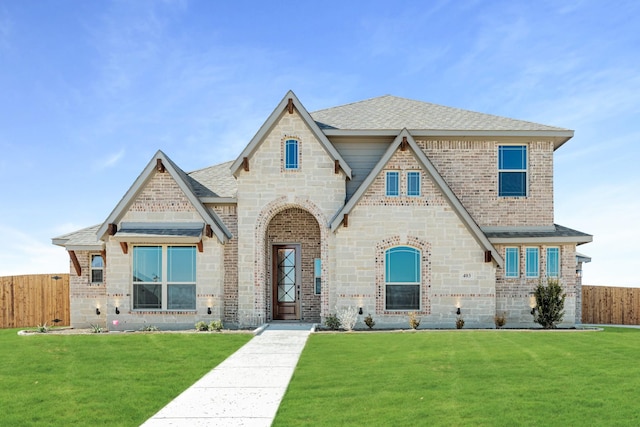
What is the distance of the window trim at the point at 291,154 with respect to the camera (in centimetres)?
1998

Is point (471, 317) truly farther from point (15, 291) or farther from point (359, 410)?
point (15, 291)

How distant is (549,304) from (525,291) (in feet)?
3.91

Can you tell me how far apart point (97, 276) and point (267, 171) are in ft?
26.6

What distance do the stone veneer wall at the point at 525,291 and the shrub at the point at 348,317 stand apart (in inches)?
Result: 224

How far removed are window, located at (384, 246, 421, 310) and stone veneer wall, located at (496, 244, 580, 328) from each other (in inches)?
137

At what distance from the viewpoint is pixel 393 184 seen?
19656mm

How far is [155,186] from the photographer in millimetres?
20016

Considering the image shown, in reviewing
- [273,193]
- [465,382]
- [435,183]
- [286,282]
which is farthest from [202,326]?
[465,382]

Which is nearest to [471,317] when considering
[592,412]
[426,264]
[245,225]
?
[426,264]

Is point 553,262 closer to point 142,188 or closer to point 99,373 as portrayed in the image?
point 142,188

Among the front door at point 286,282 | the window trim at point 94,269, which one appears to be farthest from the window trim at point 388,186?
the window trim at point 94,269

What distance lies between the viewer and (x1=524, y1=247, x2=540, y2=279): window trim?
20688mm

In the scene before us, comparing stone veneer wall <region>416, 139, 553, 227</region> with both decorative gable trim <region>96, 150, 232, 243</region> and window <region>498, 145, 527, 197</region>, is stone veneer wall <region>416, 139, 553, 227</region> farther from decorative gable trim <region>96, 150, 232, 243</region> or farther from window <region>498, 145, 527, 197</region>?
decorative gable trim <region>96, 150, 232, 243</region>

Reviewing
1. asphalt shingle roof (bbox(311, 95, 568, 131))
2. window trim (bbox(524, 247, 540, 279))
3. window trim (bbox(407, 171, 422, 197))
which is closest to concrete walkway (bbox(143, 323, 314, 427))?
window trim (bbox(407, 171, 422, 197))
